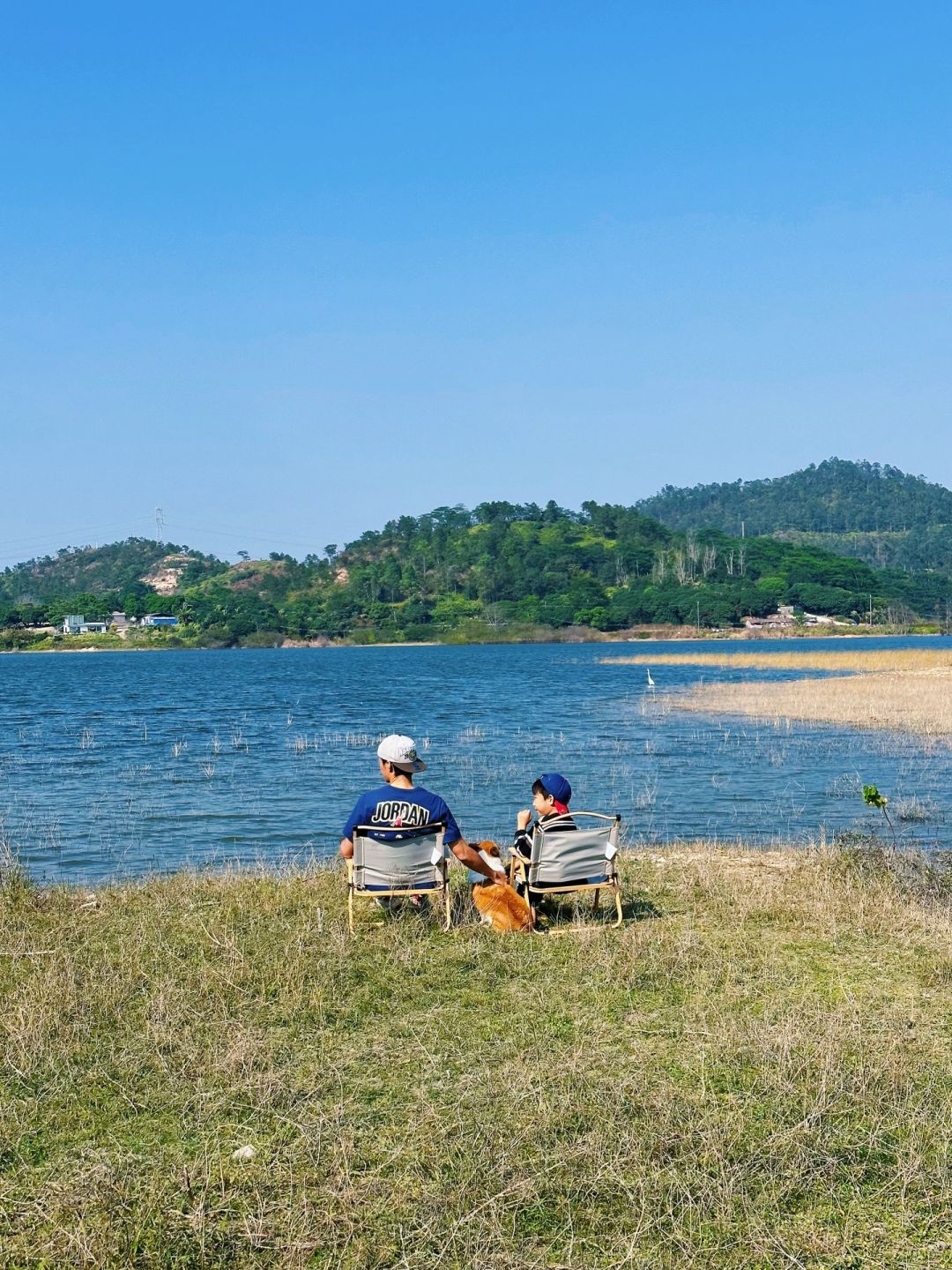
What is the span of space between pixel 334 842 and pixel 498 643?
140 m

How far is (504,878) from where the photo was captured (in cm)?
853

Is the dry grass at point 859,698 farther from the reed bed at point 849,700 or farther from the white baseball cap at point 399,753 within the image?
the white baseball cap at point 399,753

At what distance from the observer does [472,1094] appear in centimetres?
477

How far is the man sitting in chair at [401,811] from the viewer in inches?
319

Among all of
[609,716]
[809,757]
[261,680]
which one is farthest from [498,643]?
[809,757]

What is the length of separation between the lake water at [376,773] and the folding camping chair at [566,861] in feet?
17.0

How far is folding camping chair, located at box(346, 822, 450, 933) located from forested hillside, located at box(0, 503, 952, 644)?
485 ft

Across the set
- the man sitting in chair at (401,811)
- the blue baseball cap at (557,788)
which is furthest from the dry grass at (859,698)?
the man sitting in chair at (401,811)

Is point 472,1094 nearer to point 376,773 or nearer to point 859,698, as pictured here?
point 376,773

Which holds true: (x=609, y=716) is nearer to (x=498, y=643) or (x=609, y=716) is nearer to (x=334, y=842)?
(x=334, y=842)

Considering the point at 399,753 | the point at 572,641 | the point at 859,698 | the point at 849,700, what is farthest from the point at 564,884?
the point at 572,641

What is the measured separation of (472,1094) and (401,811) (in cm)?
346

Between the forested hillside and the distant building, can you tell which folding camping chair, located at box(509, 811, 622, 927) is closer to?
the forested hillside

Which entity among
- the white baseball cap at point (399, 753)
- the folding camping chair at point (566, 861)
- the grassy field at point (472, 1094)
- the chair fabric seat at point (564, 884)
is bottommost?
the grassy field at point (472, 1094)
